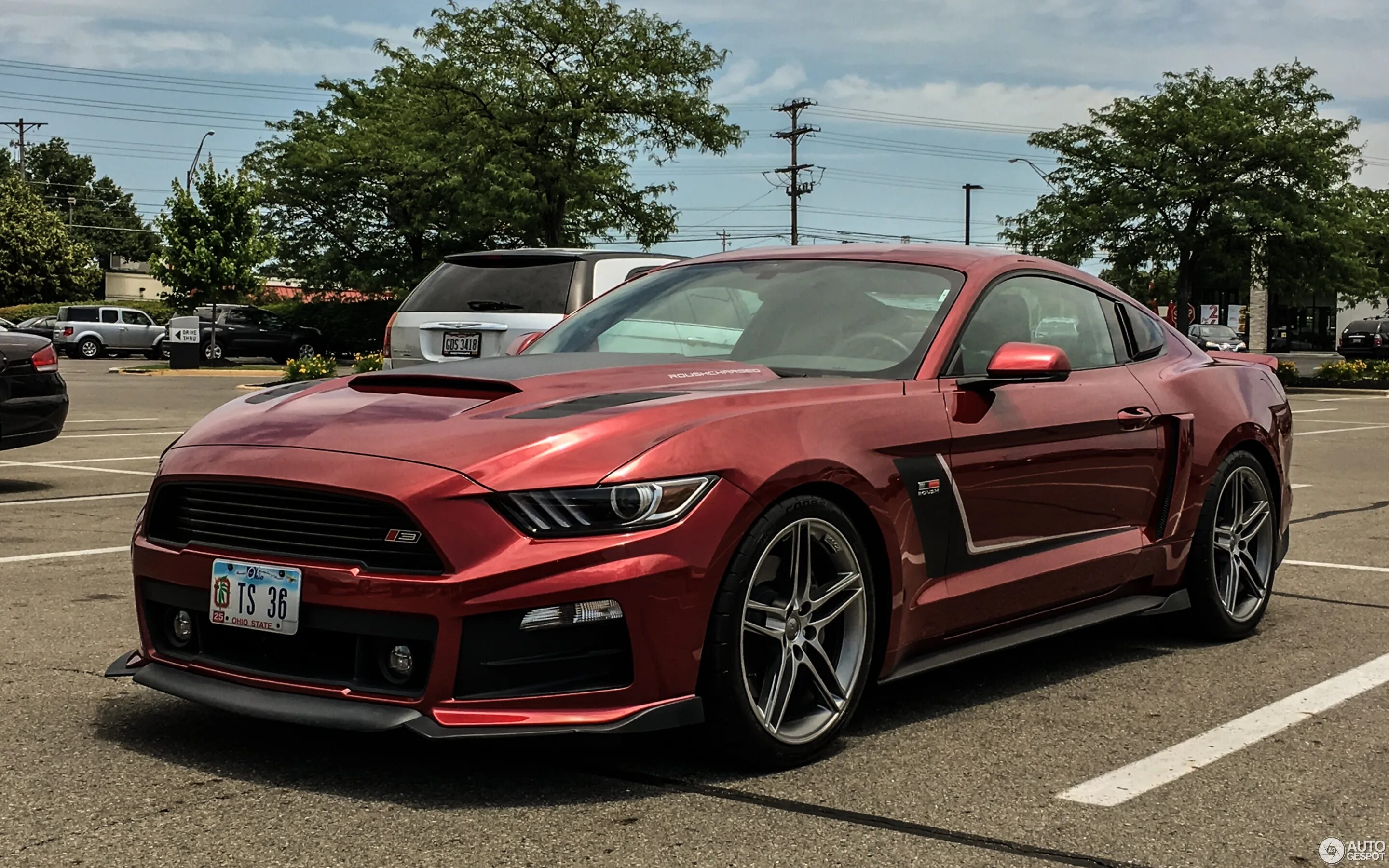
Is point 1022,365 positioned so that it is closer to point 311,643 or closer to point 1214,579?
point 1214,579

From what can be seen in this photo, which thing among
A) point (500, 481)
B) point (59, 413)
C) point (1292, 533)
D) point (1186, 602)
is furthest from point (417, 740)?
point (59, 413)

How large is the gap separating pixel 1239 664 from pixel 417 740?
2998mm

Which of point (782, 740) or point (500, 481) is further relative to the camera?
point (782, 740)

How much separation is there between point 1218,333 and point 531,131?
2140 centimetres

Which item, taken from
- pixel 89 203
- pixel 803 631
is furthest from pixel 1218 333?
pixel 89 203

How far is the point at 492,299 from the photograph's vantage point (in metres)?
10.8

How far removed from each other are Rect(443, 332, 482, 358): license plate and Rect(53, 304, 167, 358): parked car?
4010 cm

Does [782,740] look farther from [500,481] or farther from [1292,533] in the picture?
[1292,533]

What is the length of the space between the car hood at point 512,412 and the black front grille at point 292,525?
15 centimetres

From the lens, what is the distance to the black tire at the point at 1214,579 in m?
5.55

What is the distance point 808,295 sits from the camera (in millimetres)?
4945

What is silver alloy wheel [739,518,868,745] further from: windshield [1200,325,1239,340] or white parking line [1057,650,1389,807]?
windshield [1200,325,1239,340]

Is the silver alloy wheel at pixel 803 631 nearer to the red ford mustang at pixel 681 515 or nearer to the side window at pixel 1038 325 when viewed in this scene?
the red ford mustang at pixel 681 515

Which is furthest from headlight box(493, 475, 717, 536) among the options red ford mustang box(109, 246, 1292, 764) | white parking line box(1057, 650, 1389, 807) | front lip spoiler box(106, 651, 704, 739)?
white parking line box(1057, 650, 1389, 807)
